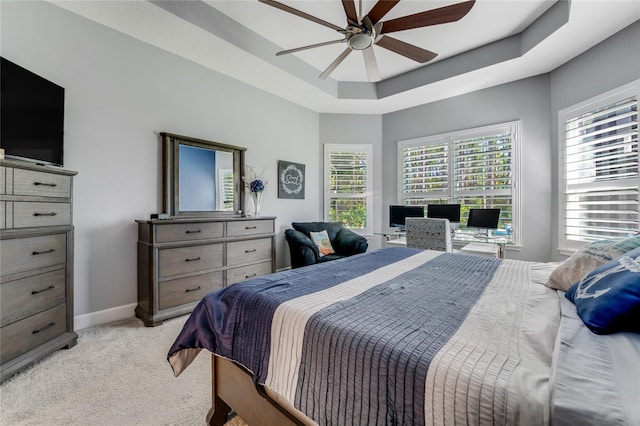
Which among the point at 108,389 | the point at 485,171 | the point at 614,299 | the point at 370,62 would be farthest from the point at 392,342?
the point at 485,171

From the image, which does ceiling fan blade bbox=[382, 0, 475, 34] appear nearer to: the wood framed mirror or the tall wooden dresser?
the wood framed mirror

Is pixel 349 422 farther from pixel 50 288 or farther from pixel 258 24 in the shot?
pixel 258 24

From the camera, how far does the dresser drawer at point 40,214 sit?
170 centimetres

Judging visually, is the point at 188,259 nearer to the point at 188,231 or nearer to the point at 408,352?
the point at 188,231

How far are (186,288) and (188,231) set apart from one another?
0.58 meters

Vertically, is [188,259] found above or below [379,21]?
below

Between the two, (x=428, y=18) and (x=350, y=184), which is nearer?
(x=428, y=18)

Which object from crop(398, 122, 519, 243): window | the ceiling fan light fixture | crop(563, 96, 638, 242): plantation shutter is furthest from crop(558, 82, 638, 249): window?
the ceiling fan light fixture

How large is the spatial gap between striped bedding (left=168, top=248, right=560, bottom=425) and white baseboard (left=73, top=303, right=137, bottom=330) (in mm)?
1765

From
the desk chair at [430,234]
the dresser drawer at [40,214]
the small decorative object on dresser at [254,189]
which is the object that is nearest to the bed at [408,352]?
the dresser drawer at [40,214]

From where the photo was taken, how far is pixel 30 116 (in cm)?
193

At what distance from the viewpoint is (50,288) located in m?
1.90

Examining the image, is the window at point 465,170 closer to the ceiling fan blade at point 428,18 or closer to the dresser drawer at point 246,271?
the ceiling fan blade at point 428,18

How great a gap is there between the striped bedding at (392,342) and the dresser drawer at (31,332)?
1.20 m
